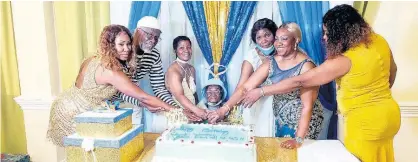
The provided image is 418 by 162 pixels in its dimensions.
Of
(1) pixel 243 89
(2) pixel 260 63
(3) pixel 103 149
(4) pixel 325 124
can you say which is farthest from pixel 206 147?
(4) pixel 325 124

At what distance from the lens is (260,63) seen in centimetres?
230

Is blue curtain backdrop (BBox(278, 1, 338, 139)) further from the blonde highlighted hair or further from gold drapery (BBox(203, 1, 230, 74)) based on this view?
gold drapery (BBox(203, 1, 230, 74))

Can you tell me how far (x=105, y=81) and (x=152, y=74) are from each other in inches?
12.6

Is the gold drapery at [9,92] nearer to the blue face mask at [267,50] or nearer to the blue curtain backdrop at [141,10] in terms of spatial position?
Result: the blue curtain backdrop at [141,10]

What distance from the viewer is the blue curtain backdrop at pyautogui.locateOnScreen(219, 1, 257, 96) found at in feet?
7.58

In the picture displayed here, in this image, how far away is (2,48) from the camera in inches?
103

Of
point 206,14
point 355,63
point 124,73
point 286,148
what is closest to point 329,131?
point 286,148

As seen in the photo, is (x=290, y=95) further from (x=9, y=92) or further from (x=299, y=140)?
(x=9, y=92)

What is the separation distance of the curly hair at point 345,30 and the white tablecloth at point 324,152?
56 centimetres

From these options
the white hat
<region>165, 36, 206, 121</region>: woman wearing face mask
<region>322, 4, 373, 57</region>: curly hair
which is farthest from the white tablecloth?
the white hat

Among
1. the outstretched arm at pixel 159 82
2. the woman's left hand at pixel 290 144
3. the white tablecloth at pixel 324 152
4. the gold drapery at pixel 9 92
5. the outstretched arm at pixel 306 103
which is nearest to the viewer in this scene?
the white tablecloth at pixel 324 152

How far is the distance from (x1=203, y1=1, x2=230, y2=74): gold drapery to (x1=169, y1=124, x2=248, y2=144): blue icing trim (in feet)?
1.73

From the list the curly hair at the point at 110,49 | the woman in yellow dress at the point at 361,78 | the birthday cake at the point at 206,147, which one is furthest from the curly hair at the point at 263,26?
the curly hair at the point at 110,49

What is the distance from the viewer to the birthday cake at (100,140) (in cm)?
182
